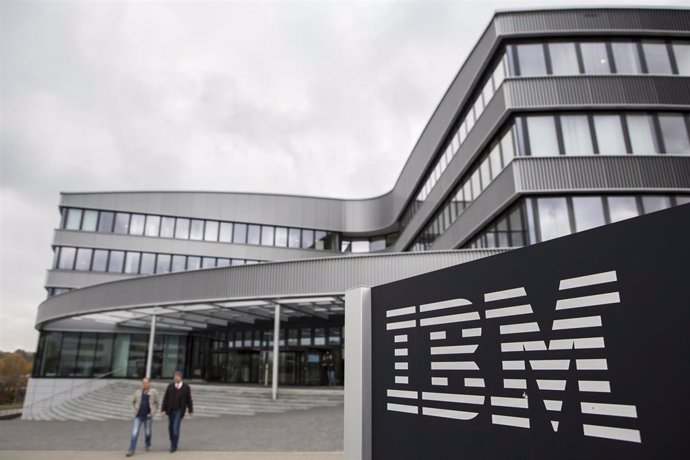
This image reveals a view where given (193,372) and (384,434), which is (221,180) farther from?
(384,434)

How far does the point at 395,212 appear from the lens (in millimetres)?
38094

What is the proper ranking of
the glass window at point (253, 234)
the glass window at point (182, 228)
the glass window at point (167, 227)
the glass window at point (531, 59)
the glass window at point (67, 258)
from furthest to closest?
1. the glass window at point (253, 234)
2. the glass window at point (182, 228)
3. the glass window at point (167, 227)
4. the glass window at point (67, 258)
5. the glass window at point (531, 59)

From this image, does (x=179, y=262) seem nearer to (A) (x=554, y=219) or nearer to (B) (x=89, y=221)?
(B) (x=89, y=221)

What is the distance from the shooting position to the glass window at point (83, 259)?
124 ft

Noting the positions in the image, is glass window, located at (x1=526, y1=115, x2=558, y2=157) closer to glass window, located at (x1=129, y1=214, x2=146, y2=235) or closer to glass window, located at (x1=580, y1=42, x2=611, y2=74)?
glass window, located at (x1=580, y1=42, x2=611, y2=74)

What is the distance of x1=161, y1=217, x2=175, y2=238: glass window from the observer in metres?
39.8

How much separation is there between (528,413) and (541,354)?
53 cm

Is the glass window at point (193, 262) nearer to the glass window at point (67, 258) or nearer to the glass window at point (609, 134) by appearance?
the glass window at point (67, 258)

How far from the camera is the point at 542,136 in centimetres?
1842

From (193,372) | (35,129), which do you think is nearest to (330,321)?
(193,372)

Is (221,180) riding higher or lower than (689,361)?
higher

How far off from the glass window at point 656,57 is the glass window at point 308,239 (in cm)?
2841

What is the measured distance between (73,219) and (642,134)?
4006 centimetres

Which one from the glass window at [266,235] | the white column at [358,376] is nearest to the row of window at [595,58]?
the white column at [358,376]
